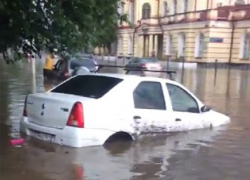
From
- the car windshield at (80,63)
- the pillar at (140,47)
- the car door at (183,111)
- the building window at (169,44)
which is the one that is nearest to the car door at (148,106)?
the car door at (183,111)

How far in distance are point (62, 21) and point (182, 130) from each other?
128 inches

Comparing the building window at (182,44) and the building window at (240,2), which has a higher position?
the building window at (240,2)

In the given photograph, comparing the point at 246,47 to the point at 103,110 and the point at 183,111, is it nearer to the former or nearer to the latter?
the point at 183,111

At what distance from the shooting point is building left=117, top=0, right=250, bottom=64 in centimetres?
5253

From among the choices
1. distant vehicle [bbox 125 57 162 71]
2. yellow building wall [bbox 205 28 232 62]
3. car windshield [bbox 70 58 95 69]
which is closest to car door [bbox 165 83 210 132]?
car windshield [bbox 70 58 95 69]

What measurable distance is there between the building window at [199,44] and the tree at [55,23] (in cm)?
4474

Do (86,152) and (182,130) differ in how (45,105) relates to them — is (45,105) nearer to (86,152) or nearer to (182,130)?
(86,152)

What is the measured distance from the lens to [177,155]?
8.73 meters

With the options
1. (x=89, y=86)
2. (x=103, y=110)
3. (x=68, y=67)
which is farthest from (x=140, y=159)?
(x=68, y=67)

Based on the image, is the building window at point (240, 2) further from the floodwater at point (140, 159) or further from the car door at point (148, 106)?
the car door at point (148, 106)

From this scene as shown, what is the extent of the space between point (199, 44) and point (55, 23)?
154 ft

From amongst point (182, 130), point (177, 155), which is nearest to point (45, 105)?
point (177, 155)

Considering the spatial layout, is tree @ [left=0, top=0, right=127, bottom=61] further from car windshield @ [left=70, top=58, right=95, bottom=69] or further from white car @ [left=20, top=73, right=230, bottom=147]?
car windshield @ [left=70, top=58, right=95, bottom=69]

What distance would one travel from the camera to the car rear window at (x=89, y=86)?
871 cm
